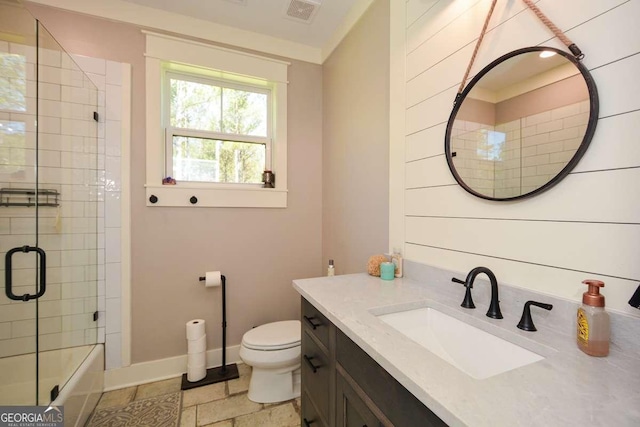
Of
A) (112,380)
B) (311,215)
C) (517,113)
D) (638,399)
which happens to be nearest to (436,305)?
(638,399)

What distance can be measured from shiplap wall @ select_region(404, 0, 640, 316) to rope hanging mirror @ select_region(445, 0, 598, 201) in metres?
0.03

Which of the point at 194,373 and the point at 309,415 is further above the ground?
the point at 309,415

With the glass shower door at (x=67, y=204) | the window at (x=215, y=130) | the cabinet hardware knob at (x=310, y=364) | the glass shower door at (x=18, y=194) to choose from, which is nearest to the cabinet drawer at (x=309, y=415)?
the cabinet hardware knob at (x=310, y=364)

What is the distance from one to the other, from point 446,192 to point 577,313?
613 mm

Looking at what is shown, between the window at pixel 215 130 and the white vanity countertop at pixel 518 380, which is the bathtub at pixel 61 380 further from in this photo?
the white vanity countertop at pixel 518 380

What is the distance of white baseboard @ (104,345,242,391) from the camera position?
6.03 ft

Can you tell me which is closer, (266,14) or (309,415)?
→ (309,415)

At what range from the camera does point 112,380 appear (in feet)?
6.01

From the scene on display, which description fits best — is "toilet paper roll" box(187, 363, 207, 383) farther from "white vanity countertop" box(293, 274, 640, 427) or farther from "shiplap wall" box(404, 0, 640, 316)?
"shiplap wall" box(404, 0, 640, 316)

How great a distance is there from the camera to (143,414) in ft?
5.23

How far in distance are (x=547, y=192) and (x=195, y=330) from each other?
2.12 meters

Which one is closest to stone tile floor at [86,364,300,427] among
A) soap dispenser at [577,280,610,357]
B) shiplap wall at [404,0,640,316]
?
shiplap wall at [404,0,640,316]

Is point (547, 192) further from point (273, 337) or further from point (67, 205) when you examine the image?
point (67, 205)

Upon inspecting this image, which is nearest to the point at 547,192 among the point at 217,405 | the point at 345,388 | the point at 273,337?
the point at 345,388
